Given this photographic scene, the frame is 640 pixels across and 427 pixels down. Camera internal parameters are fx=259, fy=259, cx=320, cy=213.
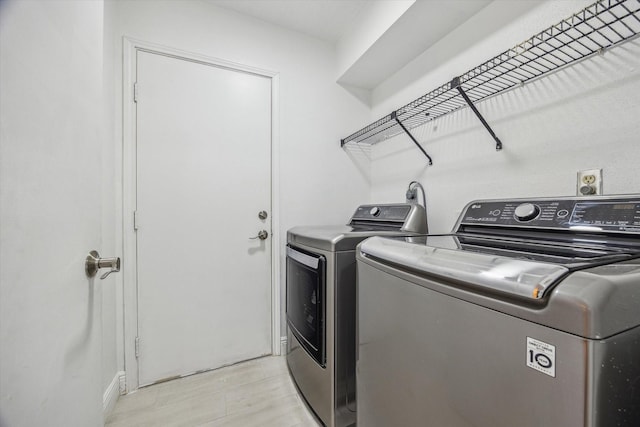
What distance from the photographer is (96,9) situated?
0.79 m

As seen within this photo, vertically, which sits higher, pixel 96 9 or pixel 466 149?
pixel 96 9

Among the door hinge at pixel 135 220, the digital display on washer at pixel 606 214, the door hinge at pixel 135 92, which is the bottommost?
the door hinge at pixel 135 220

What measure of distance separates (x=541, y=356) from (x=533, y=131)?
3.78 feet

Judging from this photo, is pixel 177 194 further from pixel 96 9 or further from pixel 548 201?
pixel 548 201

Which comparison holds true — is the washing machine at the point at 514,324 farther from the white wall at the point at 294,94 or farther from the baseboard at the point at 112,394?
the baseboard at the point at 112,394

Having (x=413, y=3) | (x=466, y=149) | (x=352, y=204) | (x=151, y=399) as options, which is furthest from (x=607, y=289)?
(x=151, y=399)

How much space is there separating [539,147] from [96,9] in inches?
69.4

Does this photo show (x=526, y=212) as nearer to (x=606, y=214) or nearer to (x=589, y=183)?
(x=606, y=214)

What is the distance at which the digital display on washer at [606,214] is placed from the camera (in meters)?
0.73

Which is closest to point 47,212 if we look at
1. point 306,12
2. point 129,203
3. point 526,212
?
point 129,203

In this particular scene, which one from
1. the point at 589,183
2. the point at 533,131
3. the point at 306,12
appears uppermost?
the point at 306,12

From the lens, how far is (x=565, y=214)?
34.1 inches

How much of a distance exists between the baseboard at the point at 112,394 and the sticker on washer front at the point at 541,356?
185 cm

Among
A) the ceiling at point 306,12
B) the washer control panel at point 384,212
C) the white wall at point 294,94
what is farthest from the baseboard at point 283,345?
the ceiling at point 306,12
